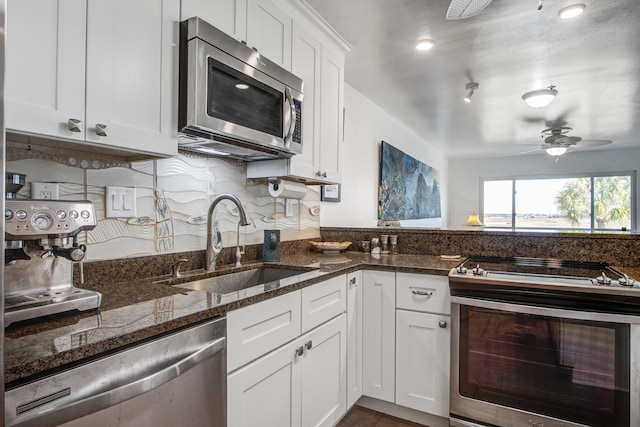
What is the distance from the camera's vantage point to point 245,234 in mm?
2127

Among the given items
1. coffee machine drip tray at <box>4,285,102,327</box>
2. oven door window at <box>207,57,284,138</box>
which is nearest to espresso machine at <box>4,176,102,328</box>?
coffee machine drip tray at <box>4,285,102,327</box>

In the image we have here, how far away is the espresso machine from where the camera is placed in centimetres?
89

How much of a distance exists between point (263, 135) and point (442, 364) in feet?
5.07

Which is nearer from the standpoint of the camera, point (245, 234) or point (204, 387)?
point (204, 387)

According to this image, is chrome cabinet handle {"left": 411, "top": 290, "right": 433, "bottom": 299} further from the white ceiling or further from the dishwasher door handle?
the white ceiling

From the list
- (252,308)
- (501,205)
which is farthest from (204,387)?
(501,205)

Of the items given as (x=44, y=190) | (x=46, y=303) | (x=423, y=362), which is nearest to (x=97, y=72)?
(x=44, y=190)

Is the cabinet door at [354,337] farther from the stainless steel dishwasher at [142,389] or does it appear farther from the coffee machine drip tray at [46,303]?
the coffee machine drip tray at [46,303]

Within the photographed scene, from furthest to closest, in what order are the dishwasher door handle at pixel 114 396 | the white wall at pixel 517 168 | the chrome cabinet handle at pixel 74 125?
1. the white wall at pixel 517 168
2. the chrome cabinet handle at pixel 74 125
3. the dishwasher door handle at pixel 114 396

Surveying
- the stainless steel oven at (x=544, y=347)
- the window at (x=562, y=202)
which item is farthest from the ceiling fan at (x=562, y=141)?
the stainless steel oven at (x=544, y=347)

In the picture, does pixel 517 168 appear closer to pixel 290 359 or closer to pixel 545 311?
pixel 545 311

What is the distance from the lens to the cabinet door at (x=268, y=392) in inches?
48.8

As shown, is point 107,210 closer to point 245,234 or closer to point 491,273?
point 245,234

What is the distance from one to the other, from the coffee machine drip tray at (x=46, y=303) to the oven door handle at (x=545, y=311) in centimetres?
162
